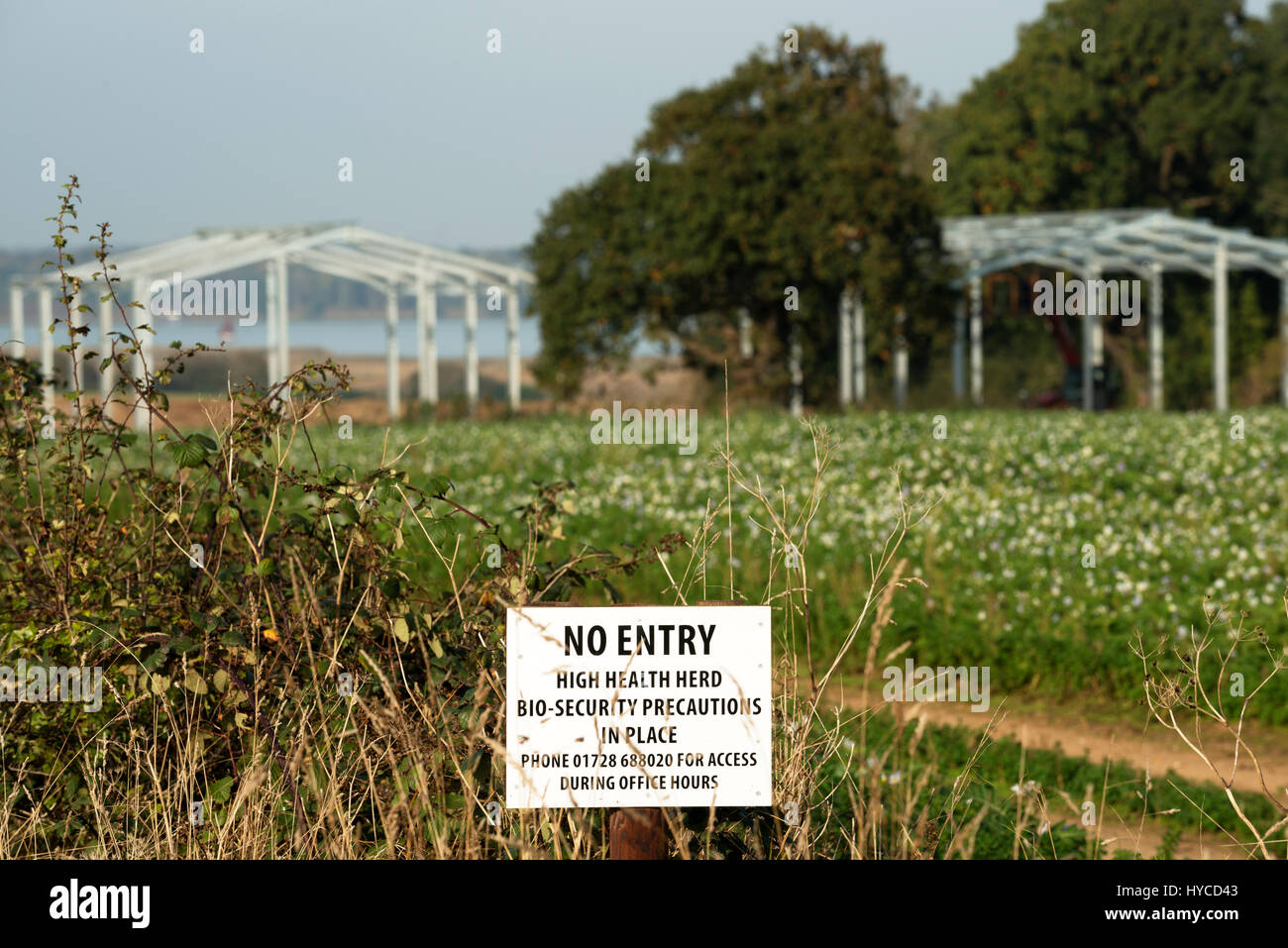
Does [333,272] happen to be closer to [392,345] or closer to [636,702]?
[392,345]

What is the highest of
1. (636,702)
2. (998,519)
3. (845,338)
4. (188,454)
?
(845,338)

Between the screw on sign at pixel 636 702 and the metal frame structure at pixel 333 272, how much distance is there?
15888 millimetres

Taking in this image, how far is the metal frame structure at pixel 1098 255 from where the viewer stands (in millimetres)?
21312

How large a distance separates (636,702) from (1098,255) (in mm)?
23059

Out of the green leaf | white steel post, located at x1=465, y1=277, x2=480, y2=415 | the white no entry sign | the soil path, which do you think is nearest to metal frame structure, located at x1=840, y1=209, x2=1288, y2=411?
white steel post, located at x1=465, y1=277, x2=480, y2=415

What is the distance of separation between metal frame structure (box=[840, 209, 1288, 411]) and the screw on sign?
17.9 metres

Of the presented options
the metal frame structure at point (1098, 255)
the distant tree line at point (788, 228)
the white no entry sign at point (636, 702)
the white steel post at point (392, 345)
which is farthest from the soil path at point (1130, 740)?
the white steel post at point (392, 345)

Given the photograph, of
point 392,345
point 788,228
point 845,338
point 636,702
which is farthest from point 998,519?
point 392,345

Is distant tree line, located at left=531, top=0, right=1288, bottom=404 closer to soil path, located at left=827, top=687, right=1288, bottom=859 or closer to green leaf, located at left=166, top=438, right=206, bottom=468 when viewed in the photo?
soil path, located at left=827, top=687, right=1288, bottom=859

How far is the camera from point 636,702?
106 inches

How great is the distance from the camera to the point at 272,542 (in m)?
3.84

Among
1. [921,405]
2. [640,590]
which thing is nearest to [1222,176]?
[921,405]
